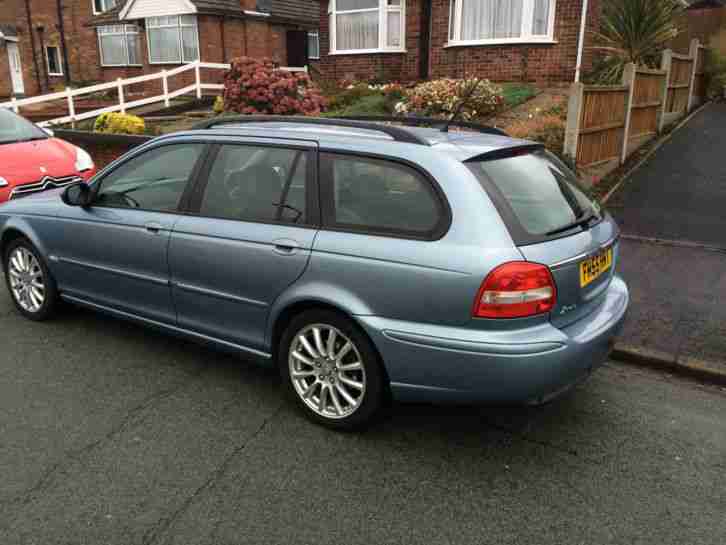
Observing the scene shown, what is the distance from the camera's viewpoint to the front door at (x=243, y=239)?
3689 mm

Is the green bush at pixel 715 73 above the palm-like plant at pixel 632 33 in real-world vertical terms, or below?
below

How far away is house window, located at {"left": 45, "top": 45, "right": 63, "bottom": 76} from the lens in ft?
101

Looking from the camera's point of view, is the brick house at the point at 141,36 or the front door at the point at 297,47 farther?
the front door at the point at 297,47

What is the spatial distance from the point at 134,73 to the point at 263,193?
26.1m

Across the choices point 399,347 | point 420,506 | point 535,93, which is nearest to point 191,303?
point 399,347

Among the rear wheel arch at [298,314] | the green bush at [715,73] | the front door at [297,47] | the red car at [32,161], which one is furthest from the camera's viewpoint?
the front door at [297,47]

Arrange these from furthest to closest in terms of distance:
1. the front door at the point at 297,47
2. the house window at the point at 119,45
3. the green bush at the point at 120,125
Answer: the front door at the point at 297,47
the house window at the point at 119,45
the green bush at the point at 120,125

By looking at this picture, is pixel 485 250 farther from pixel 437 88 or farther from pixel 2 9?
pixel 2 9

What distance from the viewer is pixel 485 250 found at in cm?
311

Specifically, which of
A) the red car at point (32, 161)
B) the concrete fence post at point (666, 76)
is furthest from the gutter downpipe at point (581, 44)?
the red car at point (32, 161)

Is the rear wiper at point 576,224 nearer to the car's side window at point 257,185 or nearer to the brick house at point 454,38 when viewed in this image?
the car's side window at point 257,185

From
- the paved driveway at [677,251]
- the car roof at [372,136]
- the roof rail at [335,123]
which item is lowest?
the paved driveway at [677,251]

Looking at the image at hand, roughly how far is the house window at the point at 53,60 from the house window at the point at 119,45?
3.84 metres

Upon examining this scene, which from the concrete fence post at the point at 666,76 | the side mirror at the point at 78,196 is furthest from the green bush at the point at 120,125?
the concrete fence post at the point at 666,76
